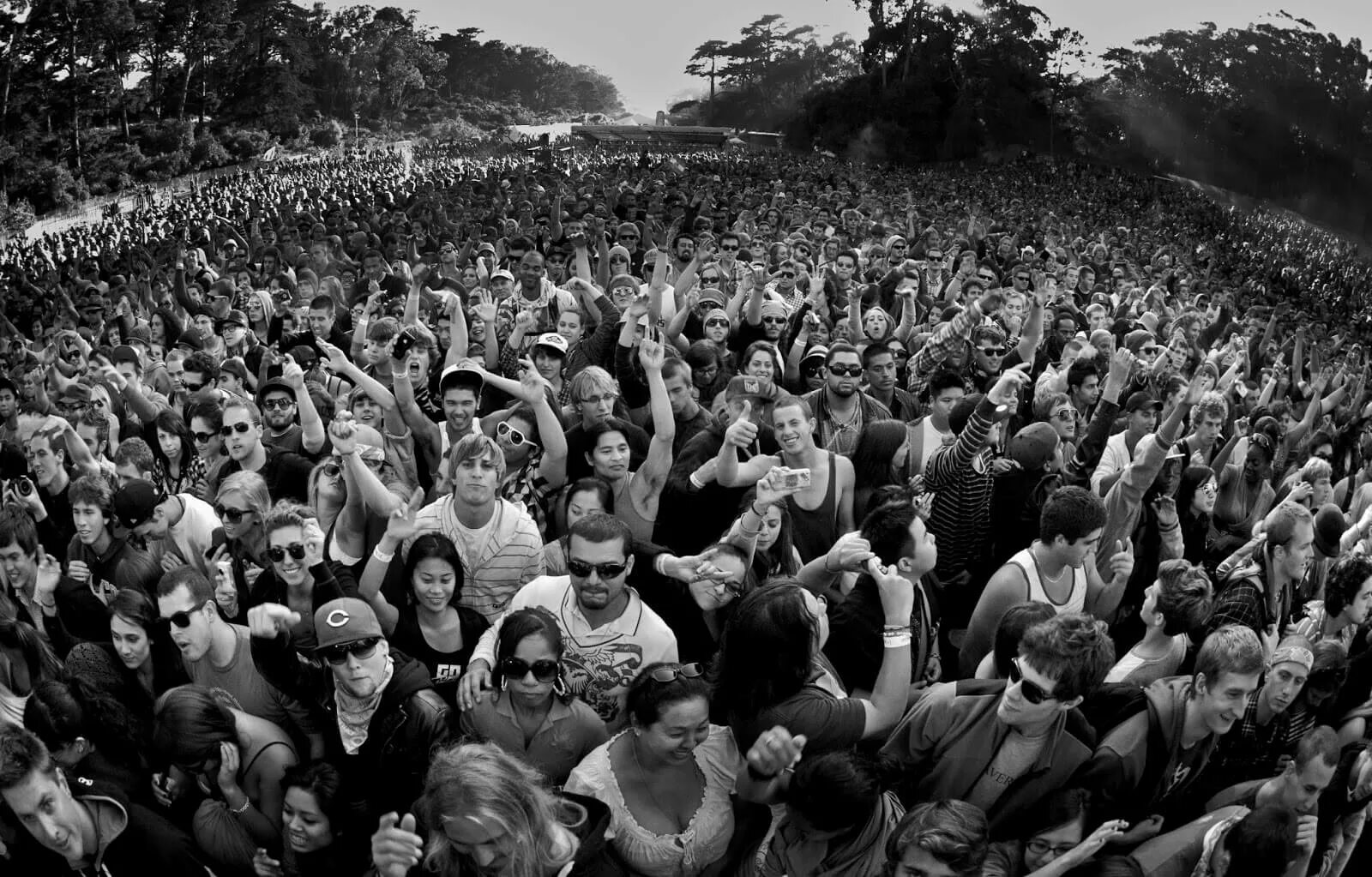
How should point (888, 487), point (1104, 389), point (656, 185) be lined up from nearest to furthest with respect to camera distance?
point (888, 487) → point (1104, 389) → point (656, 185)

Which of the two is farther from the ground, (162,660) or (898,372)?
(898,372)

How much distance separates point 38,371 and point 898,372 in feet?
16.4

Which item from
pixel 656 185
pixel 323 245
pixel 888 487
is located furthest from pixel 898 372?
pixel 656 185

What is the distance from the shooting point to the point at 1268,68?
31.1 m

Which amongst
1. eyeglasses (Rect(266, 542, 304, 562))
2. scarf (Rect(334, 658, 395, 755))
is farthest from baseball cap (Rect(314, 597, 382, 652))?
eyeglasses (Rect(266, 542, 304, 562))

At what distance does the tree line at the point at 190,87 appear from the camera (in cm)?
3038

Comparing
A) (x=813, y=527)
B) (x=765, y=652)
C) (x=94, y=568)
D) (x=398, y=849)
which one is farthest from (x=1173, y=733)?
(x=94, y=568)

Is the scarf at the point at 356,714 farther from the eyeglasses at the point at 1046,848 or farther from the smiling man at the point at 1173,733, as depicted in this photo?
the smiling man at the point at 1173,733

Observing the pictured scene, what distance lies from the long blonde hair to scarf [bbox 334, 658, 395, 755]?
52 centimetres

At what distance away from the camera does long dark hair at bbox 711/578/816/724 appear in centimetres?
272

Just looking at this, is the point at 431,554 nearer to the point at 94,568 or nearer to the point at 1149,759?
the point at 94,568

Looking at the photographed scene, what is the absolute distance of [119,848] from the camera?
2.71 metres

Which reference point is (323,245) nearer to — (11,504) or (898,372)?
(898,372)

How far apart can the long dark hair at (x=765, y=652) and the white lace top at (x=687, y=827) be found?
0.12m
